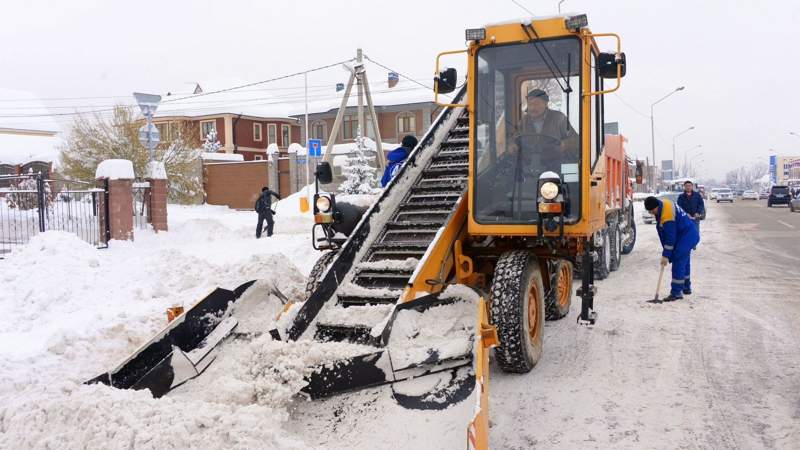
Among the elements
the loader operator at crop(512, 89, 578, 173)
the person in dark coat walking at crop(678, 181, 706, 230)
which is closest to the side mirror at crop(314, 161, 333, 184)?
the loader operator at crop(512, 89, 578, 173)

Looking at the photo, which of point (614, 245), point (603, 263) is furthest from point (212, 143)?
point (603, 263)

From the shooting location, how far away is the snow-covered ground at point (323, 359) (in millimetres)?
3396

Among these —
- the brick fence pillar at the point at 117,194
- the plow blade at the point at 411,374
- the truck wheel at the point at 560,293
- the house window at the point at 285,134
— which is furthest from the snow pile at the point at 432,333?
the house window at the point at 285,134

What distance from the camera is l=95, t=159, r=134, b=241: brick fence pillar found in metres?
12.3

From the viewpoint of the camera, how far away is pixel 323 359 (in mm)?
4004

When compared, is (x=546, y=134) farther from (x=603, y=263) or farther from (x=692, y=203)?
(x=692, y=203)

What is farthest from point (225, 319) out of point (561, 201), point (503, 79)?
point (503, 79)

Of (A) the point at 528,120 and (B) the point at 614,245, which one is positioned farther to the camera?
(B) the point at 614,245

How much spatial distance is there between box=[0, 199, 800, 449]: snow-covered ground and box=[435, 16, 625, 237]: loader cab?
150cm

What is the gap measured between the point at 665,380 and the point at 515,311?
158 centimetres

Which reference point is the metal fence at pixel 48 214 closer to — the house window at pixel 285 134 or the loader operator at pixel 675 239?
the loader operator at pixel 675 239

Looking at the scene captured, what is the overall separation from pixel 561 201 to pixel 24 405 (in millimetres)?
4058

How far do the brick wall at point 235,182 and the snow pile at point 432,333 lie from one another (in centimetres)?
2881

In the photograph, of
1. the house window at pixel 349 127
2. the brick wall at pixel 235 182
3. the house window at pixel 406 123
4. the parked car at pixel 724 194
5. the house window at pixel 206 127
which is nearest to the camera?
the brick wall at pixel 235 182
